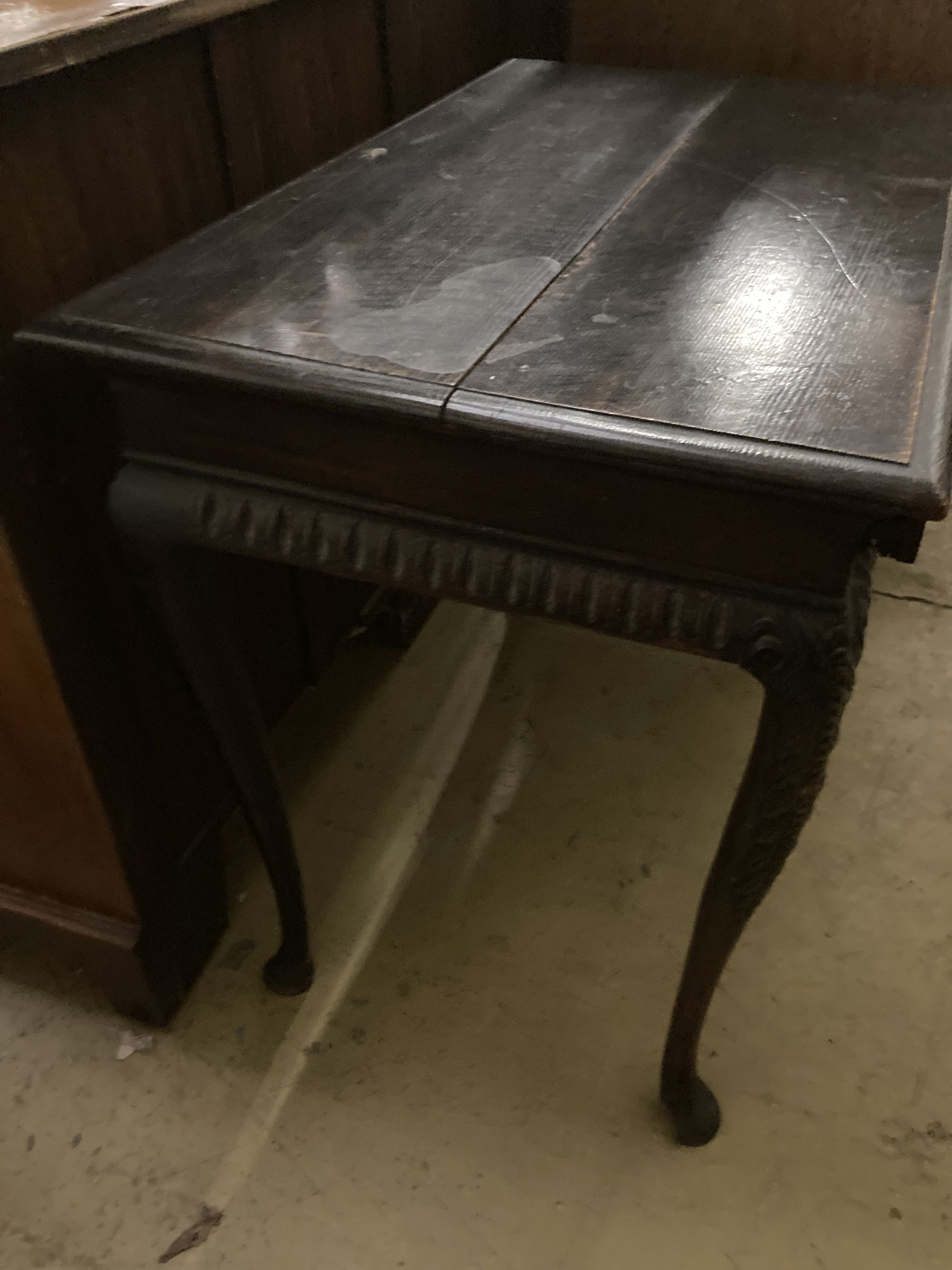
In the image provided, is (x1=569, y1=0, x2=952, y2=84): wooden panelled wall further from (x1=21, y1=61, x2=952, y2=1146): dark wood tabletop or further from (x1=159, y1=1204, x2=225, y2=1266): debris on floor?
(x1=159, y1=1204, x2=225, y2=1266): debris on floor

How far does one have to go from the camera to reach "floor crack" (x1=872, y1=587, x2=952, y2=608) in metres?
1.63

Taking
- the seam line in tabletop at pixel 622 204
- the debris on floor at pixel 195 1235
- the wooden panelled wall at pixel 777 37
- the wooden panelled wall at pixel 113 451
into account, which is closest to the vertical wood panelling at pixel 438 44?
the wooden panelled wall at pixel 113 451

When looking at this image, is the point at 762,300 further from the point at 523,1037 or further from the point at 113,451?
the point at 523,1037

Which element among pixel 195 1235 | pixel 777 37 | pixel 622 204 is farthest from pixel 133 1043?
pixel 777 37

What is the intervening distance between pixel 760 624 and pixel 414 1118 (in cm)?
69

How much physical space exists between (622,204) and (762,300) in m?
0.22

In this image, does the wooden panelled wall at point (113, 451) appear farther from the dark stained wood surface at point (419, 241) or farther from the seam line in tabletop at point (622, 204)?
the seam line in tabletop at point (622, 204)

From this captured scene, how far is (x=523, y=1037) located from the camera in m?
1.05

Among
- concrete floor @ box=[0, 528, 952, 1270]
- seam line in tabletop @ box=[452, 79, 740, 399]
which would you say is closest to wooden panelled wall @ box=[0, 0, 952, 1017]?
concrete floor @ box=[0, 528, 952, 1270]

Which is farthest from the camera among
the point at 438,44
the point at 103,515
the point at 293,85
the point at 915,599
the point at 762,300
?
the point at 915,599

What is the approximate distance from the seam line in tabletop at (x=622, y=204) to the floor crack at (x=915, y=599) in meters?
0.86

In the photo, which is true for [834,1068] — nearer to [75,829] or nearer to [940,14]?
[75,829]

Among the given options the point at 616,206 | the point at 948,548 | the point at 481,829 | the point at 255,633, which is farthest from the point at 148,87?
the point at 948,548

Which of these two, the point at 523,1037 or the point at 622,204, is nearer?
the point at 622,204
